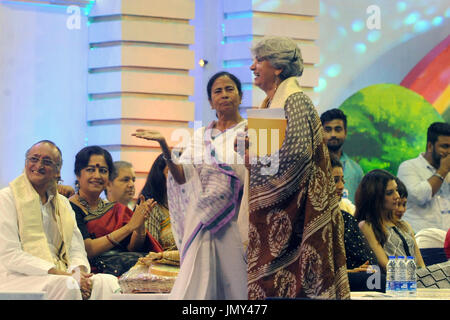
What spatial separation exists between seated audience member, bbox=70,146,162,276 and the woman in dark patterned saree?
1.51 m

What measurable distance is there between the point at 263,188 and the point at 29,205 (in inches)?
64.4

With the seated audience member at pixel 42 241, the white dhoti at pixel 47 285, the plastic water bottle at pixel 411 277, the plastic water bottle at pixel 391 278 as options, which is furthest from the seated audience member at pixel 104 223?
the plastic water bottle at pixel 411 277

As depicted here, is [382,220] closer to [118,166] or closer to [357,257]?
[357,257]

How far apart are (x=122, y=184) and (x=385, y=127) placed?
10.9ft

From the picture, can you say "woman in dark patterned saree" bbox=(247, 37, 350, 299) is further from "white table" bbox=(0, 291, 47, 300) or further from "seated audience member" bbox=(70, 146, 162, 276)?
"seated audience member" bbox=(70, 146, 162, 276)

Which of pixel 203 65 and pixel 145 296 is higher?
pixel 203 65

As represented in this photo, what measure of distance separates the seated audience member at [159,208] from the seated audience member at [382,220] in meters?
1.31

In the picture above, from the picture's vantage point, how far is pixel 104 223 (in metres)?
5.50

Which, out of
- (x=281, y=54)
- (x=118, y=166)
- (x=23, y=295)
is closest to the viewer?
(x=23, y=295)

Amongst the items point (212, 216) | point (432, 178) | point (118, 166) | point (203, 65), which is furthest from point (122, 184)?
point (432, 178)

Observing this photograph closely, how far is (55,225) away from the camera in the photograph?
5059 millimetres

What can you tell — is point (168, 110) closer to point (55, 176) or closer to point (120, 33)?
point (120, 33)

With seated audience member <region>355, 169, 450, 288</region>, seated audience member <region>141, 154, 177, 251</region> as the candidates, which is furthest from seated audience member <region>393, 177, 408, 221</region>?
seated audience member <region>141, 154, 177, 251</region>

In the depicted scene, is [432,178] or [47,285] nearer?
[47,285]
